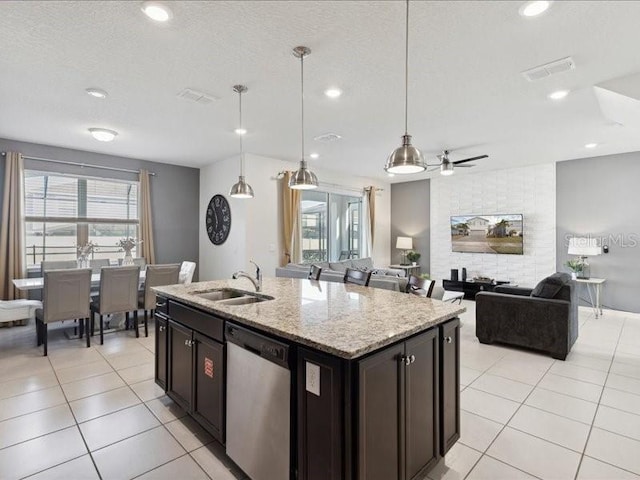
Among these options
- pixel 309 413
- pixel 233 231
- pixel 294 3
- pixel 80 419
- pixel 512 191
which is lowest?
pixel 80 419

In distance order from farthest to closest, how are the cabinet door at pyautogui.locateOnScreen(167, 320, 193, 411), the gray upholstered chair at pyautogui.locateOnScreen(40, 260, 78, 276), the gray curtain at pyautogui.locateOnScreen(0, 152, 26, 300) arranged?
the gray curtain at pyautogui.locateOnScreen(0, 152, 26, 300) < the gray upholstered chair at pyautogui.locateOnScreen(40, 260, 78, 276) < the cabinet door at pyautogui.locateOnScreen(167, 320, 193, 411)

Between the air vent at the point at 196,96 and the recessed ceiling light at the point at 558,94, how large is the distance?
3483 millimetres

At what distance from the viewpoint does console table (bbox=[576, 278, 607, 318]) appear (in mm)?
5689

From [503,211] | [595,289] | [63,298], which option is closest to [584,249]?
[595,289]

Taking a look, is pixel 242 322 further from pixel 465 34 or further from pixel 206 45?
pixel 465 34

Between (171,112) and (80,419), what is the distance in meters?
3.20

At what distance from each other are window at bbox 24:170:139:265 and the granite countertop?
13.6ft

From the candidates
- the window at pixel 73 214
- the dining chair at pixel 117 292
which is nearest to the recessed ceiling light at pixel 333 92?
the dining chair at pixel 117 292

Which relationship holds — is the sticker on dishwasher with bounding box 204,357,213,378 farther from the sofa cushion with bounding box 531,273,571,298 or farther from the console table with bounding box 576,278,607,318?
the console table with bounding box 576,278,607,318

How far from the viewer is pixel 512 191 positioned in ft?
23.5

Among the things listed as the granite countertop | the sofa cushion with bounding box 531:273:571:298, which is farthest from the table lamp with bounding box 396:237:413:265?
the granite countertop

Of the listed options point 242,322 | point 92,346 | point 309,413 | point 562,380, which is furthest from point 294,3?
point 92,346

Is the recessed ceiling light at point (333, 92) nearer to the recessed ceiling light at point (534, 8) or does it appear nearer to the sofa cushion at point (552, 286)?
the recessed ceiling light at point (534, 8)

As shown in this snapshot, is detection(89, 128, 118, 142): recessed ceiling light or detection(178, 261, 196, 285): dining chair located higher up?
detection(89, 128, 118, 142): recessed ceiling light
